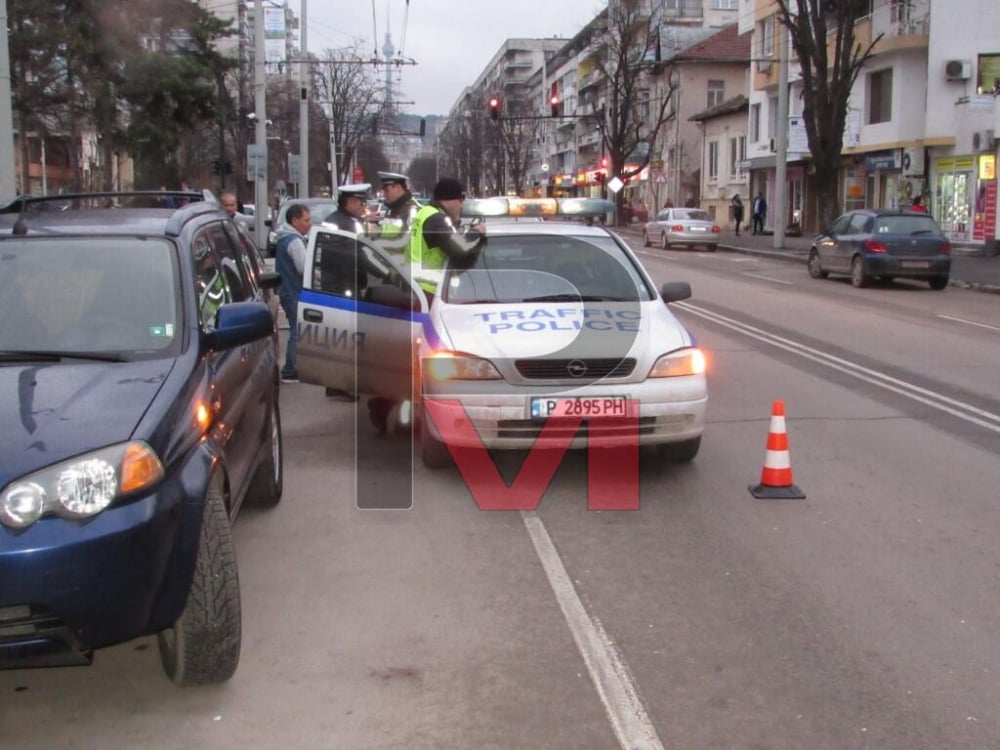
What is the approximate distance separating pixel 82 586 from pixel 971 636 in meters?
3.43

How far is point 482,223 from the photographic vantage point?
8461mm

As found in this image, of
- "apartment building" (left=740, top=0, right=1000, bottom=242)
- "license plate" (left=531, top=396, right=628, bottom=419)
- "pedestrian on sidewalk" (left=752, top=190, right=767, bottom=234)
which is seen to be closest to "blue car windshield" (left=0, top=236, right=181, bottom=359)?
"license plate" (left=531, top=396, right=628, bottom=419)

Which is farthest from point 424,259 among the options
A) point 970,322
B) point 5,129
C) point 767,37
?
point 767,37

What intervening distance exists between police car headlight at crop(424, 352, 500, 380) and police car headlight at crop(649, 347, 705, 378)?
38.8 inches

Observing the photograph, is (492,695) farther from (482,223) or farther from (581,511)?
(482,223)

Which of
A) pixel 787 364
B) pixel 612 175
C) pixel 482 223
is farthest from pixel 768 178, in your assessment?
pixel 482 223

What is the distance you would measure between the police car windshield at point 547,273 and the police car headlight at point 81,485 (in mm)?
3946

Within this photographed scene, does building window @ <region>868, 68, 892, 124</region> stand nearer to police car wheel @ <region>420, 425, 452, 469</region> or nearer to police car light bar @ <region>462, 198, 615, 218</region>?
police car light bar @ <region>462, 198, 615, 218</region>

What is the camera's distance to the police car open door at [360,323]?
7.71 metres

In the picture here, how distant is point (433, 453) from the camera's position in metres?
7.07

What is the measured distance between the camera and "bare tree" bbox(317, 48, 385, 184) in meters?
56.0

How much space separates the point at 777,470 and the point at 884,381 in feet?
14.5

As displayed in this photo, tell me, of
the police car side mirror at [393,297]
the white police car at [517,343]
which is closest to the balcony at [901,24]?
the white police car at [517,343]

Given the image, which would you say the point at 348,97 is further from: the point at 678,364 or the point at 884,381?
the point at 678,364
